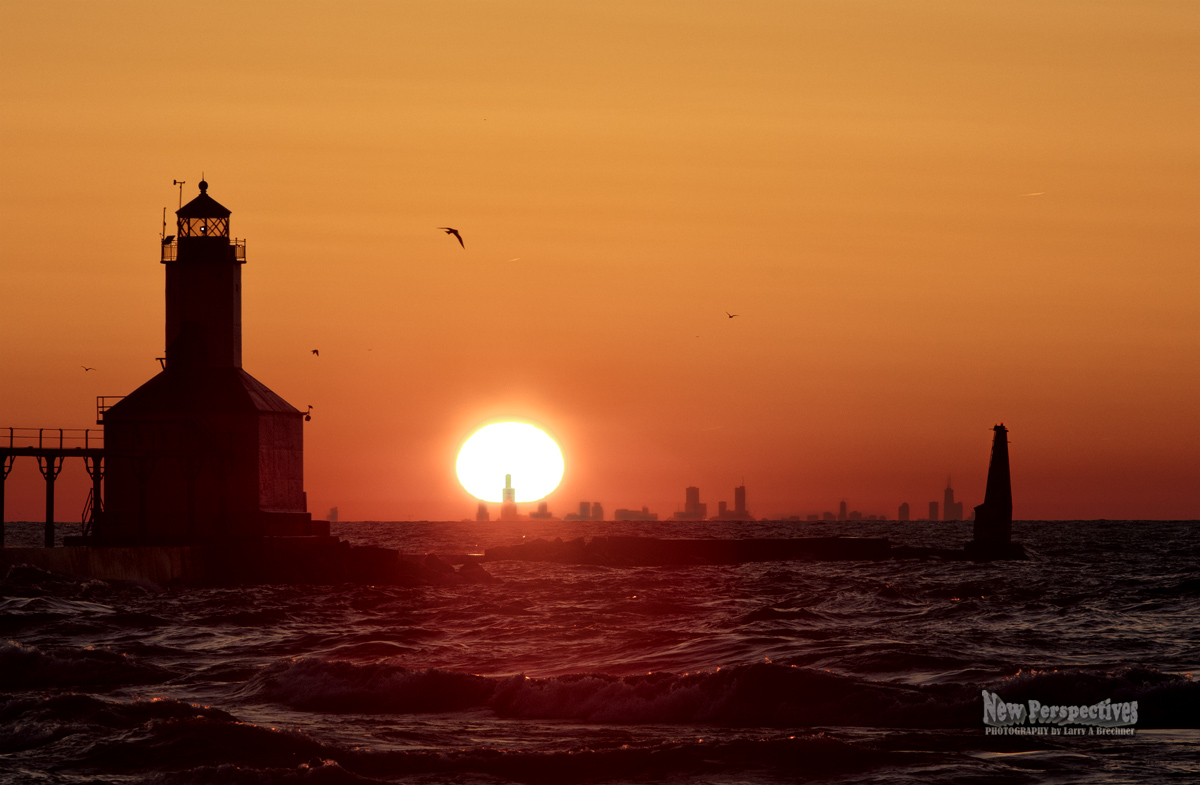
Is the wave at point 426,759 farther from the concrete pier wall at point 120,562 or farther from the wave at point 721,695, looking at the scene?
the concrete pier wall at point 120,562

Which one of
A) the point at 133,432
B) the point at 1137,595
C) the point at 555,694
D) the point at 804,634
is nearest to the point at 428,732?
the point at 555,694

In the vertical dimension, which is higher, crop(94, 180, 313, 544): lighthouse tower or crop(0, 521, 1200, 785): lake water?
crop(94, 180, 313, 544): lighthouse tower

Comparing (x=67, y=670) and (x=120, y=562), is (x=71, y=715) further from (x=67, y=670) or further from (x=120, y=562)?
(x=120, y=562)

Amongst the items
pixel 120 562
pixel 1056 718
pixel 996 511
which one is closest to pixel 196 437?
pixel 120 562

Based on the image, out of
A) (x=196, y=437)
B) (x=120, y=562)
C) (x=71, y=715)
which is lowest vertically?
(x=71, y=715)

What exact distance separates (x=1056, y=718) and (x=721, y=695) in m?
4.65

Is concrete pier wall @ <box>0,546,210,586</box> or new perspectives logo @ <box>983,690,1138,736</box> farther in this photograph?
concrete pier wall @ <box>0,546,210,586</box>

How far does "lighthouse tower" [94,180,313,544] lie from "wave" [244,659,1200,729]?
2961 cm

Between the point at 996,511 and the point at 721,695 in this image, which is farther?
the point at 996,511

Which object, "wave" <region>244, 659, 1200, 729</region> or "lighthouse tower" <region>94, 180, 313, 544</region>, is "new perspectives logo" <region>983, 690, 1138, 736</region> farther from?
"lighthouse tower" <region>94, 180, 313, 544</region>

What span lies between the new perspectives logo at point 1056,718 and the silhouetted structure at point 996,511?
52.7 meters

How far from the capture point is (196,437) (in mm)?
48656

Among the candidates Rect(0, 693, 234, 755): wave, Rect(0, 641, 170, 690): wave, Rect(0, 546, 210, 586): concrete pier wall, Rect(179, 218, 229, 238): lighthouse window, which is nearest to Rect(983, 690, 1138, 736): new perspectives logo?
Rect(0, 693, 234, 755): wave

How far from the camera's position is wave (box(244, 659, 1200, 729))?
17922mm
